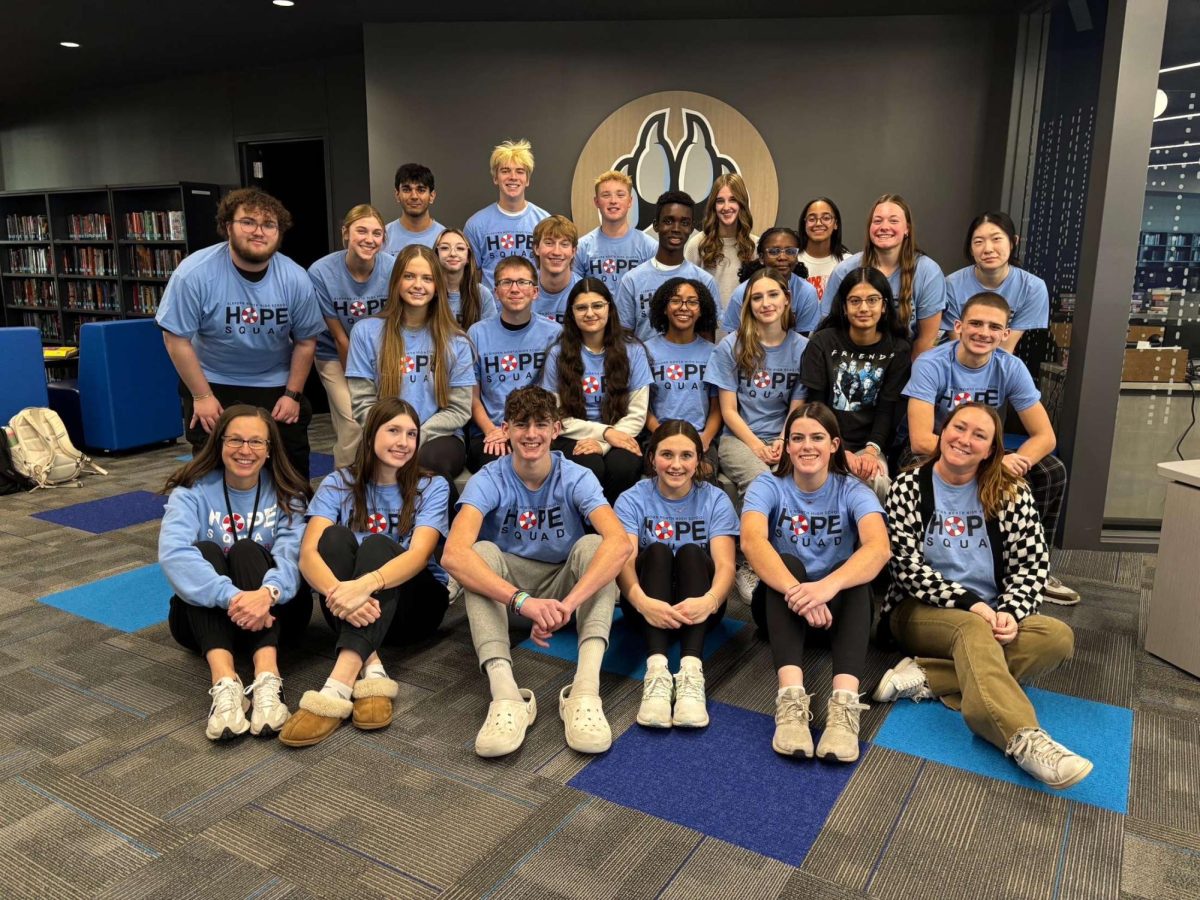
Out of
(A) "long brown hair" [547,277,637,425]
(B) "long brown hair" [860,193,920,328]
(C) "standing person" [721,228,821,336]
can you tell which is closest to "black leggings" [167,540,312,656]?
(A) "long brown hair" [547,277,637,425]

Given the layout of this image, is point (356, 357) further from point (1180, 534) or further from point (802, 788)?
point (1180, 534)

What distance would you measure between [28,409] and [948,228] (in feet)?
19.4

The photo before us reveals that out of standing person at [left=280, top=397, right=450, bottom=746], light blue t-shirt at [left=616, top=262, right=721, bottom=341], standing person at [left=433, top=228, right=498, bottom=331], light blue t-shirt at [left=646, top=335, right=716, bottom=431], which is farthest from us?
light blue t-shirt at [left=616, top=262, right=721, bottom=341]

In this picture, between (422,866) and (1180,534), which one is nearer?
(422,866)

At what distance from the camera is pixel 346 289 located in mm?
3666

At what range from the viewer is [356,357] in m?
3.34

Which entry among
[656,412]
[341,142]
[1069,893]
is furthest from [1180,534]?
[341,142]

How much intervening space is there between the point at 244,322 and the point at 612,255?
1715mm

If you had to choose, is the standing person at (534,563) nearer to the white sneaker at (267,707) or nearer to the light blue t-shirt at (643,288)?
the white sneaker at (267,707)

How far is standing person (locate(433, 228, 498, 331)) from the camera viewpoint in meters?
3.65

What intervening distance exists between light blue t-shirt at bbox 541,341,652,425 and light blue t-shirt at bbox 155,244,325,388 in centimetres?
95

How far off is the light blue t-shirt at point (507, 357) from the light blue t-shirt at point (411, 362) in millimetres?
161

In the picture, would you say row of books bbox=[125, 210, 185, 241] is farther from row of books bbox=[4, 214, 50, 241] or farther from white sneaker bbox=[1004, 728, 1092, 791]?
white sneaker bbox=[1004, 728, 1092, 791]

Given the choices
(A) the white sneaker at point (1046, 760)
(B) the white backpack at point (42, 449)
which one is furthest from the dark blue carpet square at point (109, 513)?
(A) the white sneaker at point (1046, 760)
